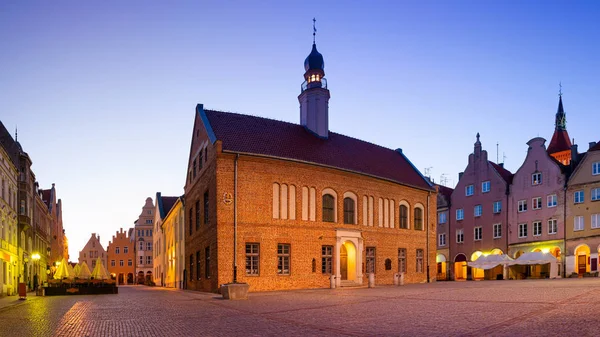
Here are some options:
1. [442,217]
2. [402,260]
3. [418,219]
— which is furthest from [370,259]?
[442,217]

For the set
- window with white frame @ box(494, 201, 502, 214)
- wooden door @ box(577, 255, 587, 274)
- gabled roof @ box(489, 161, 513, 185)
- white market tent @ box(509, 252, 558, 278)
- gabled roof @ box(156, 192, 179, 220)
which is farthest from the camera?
gabled roof @ box(156, 192, 179, 220)

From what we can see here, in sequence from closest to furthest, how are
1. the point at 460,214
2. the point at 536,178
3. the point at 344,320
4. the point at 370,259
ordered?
1. the point at 344,320
2. the point at 370,259
3. the point at 536,178
4. the point at 460,214

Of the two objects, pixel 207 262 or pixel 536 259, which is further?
pixel 536 259

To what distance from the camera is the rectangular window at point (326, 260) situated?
110 ft

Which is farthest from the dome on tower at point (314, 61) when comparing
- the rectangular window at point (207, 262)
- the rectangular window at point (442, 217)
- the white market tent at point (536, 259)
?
the rectangular window at point (442, 217)

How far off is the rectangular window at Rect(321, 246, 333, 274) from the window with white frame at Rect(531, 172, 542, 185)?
27272 millimetres

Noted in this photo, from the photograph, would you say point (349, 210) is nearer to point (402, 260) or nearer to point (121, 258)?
point (402, 260)

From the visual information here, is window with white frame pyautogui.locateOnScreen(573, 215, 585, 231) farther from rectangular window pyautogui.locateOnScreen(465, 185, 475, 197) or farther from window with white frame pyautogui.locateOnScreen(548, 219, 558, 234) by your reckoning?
rectangular window pyautogui.locateOnScreen(465, 185, 475, 197)

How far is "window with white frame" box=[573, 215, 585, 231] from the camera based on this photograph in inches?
1834

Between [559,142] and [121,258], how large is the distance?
80.9 meters

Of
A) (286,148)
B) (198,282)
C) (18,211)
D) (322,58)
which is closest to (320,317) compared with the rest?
(286,148)

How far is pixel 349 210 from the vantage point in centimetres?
3609

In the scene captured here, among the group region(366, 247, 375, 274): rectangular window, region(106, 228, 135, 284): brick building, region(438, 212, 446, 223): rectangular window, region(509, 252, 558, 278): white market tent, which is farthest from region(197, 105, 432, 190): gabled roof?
region(106, 228, 135, 284): brick building

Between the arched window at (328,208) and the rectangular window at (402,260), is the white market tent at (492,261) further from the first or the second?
the arched window at (328,208)
